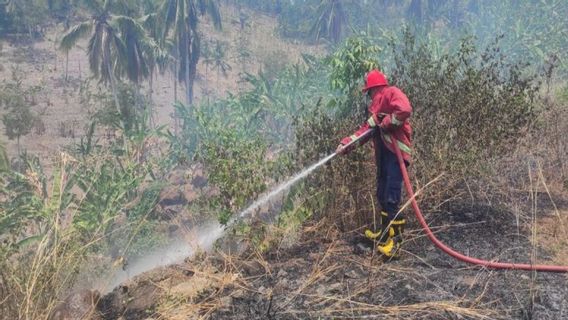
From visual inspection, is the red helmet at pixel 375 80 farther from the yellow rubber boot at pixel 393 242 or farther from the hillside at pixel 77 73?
the hillside at pixel 77 73

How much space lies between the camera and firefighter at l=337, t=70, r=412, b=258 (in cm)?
408

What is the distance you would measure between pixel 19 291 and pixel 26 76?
130 feet

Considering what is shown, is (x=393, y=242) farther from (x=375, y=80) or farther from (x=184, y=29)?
(x=184, y=29)

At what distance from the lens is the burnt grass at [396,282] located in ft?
10.6

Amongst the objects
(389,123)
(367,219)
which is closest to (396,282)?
(367,219)

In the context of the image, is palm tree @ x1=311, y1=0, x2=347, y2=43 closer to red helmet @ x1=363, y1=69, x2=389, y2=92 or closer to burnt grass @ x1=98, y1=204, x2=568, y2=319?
red helmet @ x1=363, y1=69, x2=389, y2=92

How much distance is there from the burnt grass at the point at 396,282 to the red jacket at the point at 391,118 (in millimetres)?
907

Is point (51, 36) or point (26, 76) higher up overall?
point (51, 36)

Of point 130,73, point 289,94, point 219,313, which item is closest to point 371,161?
point 219,313

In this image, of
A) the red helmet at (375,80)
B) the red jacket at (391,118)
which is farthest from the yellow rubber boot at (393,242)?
the red helmet at (375,80)

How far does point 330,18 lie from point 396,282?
50469 millimetres

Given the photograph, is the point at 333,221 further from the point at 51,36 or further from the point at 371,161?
the point at 51,36

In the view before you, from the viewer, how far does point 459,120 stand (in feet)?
17.0

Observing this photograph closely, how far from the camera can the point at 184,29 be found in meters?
35.7
